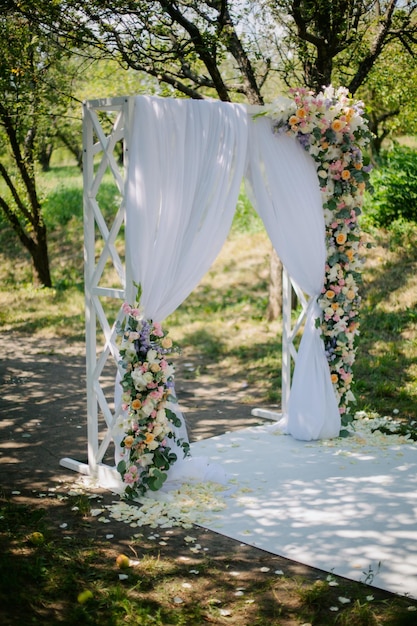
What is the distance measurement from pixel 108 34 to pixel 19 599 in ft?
21.1

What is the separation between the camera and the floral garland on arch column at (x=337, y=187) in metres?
5.91

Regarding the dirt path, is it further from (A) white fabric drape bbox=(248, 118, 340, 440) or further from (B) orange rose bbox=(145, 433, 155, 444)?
(A) white fabric drape bbox=(248, 118, 340, 440)

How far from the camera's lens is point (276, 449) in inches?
242

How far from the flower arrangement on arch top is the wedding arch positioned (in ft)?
0.51

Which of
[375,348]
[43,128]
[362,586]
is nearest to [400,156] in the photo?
[375,348]

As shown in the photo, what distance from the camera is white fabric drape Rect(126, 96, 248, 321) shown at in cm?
498

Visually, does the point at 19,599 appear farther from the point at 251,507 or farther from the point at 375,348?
the point at 375,348

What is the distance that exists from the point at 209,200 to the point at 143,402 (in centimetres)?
151

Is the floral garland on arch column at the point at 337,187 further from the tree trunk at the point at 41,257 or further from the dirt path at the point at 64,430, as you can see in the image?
the tree trunk at the point at 41,257

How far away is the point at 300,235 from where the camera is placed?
20.1 ft

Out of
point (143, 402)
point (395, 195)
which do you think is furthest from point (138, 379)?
point (395, 195)

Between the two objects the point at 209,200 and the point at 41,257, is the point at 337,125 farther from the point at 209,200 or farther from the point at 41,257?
the point at 41,257

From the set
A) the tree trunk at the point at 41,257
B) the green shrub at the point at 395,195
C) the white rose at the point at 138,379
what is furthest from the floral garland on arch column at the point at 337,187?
the tree trunk at the point at 41,257

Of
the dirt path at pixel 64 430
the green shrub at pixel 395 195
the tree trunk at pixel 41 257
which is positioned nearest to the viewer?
the dirt path at pixel 64 430
